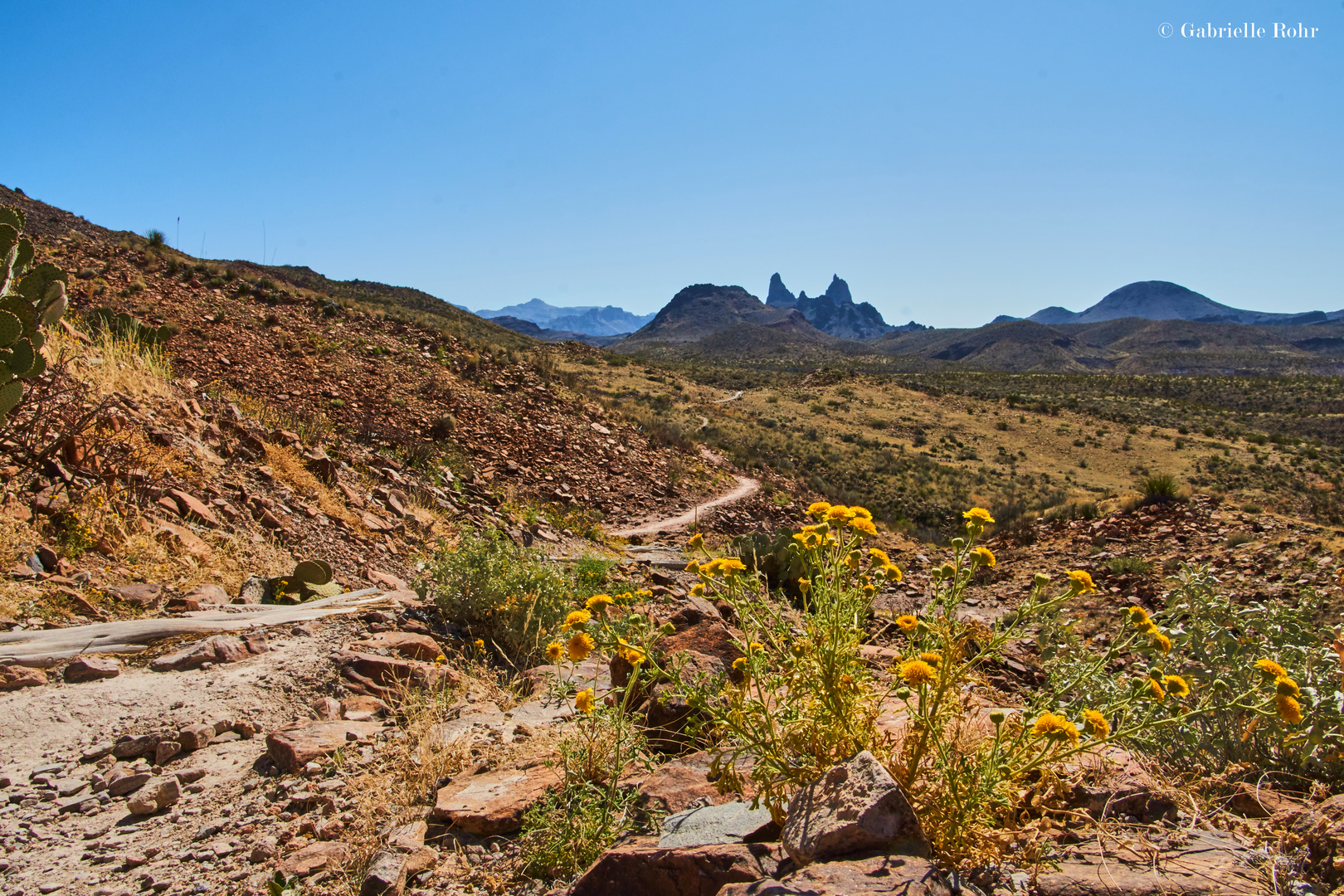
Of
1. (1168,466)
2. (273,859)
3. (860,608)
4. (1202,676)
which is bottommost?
(1168,466)

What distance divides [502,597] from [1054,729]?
4.12 metres

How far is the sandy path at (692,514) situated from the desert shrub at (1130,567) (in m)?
7.87

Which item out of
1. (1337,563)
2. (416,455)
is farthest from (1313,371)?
(416,455)

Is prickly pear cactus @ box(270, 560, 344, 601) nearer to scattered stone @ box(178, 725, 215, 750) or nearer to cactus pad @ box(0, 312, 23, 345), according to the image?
scattered stone @ box(178, 725, 215, 750)

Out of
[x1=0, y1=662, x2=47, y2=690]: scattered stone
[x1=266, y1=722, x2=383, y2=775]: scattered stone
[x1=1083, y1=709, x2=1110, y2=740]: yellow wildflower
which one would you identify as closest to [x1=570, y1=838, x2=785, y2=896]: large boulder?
[x1=1083, y1=709, x2=1110, y2=740]: yellow wildflower

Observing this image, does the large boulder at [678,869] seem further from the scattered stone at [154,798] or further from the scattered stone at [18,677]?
the scattered stone at [18,677]

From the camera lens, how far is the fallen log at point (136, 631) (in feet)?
12.2

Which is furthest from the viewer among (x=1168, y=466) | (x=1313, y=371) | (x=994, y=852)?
(x=1313, y=371)

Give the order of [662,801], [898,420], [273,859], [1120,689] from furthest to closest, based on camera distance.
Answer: [898,420]
[1120,689]
[662,801]
[273,859]

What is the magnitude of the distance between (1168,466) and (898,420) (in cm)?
1359

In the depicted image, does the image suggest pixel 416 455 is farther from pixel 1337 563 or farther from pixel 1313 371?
pixel 1313 371

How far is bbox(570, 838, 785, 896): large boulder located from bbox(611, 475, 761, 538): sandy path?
36.8ft

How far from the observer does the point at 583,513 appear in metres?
13.9

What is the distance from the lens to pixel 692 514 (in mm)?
15766
